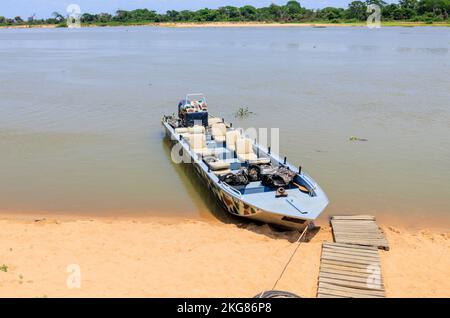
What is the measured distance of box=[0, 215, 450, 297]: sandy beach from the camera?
8062 mm

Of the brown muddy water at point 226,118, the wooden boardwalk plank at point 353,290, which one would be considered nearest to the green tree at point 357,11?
the brown muddy water at point 226,118

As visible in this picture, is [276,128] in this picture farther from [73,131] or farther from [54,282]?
[54,282]

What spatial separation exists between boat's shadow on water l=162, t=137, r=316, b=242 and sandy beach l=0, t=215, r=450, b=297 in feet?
0.17

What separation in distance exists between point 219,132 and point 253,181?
4.44 meters

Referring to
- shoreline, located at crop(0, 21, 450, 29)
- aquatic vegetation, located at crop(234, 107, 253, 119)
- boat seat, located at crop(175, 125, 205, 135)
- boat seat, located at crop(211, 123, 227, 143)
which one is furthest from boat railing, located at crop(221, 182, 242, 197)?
shoreline, located at crop(0, 21, 450, 29)

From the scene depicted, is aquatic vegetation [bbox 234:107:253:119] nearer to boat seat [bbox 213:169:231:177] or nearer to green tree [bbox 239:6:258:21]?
boat seat [bbox 213:169:231:177]

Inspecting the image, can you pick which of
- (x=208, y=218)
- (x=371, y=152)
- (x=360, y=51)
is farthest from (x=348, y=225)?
(x=360, y=51)

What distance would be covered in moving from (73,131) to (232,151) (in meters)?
9.16

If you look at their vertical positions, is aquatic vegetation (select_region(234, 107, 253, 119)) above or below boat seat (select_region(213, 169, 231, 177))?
above

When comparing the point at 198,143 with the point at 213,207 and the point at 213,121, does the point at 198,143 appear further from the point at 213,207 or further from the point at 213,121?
the point at 213,121

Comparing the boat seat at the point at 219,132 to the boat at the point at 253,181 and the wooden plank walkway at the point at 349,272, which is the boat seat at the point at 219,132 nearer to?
the boat at the point at 253,181

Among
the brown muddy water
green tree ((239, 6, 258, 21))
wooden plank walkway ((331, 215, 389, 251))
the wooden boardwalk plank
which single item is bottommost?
the wooden boardwalk plank

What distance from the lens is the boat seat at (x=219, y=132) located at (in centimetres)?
1589

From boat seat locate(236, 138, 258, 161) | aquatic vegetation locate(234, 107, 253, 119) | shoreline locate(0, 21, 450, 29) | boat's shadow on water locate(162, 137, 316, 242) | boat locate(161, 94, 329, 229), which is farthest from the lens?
shoreline locate(0, 21, 450, 29)
